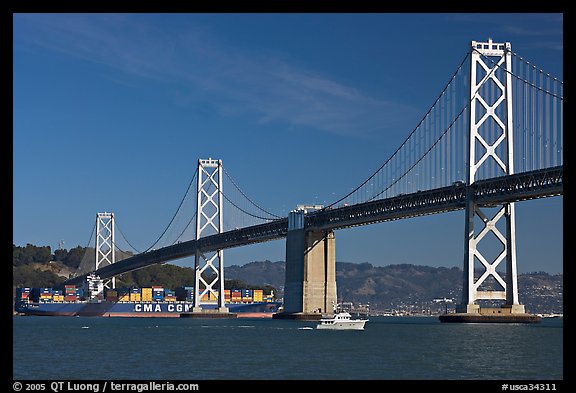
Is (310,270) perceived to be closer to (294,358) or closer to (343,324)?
(343,324)

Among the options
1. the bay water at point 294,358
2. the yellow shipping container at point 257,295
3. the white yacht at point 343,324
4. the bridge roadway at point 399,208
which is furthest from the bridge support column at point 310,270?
the yellow shipping container at point 257,295

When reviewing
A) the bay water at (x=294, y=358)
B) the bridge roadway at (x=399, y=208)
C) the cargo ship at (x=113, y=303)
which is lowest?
the bay water at (x=294, y=358)

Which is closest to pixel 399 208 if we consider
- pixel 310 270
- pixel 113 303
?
pixel 310 270

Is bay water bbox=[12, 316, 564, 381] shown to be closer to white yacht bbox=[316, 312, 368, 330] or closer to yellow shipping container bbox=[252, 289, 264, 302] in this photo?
white yacht bbox=[316, 312, 368, 330]

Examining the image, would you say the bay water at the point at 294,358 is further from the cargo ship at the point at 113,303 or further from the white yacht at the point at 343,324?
the cargo ship at the point at 113,303

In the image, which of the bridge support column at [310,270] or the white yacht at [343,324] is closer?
the white yacht at [343,324]

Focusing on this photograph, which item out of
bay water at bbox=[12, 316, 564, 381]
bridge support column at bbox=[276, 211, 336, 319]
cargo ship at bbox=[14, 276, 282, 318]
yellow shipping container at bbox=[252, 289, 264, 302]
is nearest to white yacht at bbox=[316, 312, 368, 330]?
bay water at bbox=[12, 316, 564, 381]
